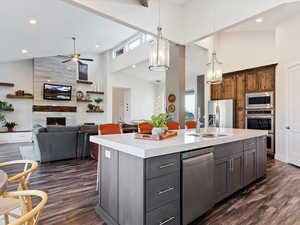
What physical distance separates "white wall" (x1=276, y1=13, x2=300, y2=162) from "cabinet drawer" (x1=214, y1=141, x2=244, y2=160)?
2.68 m

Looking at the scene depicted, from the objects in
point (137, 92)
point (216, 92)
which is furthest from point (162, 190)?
point (137, 92)

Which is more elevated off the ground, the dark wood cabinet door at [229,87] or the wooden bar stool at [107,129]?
the dark wood cabinet door at [229,87]

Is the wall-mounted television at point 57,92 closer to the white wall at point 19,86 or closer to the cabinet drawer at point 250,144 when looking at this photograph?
the white wall at point 19,86

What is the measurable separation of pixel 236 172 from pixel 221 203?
1.54 feet

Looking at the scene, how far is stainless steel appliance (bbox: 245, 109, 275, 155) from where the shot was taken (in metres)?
4.84

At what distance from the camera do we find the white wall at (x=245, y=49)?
538 centimetres

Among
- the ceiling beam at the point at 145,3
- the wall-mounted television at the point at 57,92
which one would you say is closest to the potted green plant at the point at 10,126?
the wall-mounted television at the point at 57,92

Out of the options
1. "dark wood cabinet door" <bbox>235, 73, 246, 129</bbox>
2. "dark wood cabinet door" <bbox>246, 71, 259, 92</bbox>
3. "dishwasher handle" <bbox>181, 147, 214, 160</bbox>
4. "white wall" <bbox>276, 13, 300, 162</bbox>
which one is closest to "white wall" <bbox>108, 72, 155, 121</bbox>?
"dark wood cabinet door" <bbox>235, 73, 246, 129</bbox>

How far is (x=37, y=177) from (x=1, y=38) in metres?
4.13

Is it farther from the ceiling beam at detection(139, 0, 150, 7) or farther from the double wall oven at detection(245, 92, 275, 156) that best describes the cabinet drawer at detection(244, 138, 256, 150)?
the ceiling beam at detection(139, 0, 150, 7)

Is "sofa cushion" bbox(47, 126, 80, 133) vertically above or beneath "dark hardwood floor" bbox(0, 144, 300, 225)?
above

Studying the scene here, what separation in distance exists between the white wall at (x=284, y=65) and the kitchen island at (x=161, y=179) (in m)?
3.01

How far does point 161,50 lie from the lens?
9.08ft

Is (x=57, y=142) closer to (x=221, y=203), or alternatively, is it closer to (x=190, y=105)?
(x=221, y=203)
